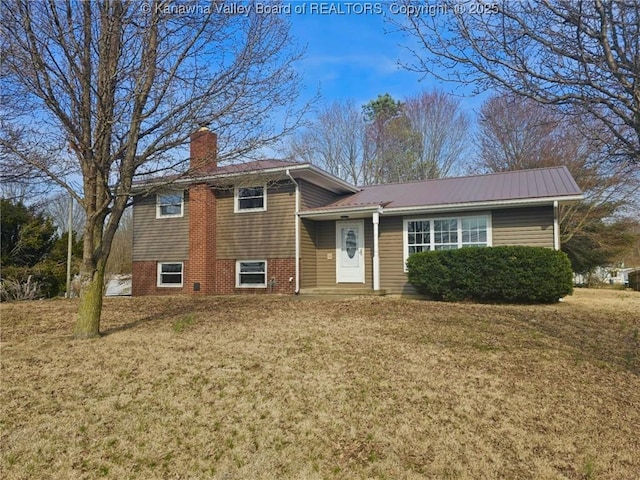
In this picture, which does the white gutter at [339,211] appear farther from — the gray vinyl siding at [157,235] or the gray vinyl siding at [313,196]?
the gray vinyl siding at [157,235]

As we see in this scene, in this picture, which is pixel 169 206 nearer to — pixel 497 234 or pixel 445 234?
pixel 445 234

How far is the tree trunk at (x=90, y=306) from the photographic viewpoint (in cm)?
642

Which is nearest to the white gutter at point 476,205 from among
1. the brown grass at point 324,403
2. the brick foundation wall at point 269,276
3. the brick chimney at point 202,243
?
the brick foundation wall at point 269,276

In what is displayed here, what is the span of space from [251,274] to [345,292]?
3448 mm

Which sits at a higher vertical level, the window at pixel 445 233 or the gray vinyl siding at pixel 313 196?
the gray vinyl siding at pixel 313 196

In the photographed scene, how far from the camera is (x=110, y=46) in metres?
5.82

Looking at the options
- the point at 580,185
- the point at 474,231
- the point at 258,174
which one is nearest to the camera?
the point at 258,174

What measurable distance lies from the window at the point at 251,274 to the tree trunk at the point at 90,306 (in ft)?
25.5

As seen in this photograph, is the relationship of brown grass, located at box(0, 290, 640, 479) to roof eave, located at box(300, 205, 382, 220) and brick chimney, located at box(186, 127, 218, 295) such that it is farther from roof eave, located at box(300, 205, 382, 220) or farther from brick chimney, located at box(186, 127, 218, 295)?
brick chimney, located at box(186, 127, 218, 295)

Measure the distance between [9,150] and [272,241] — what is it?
8.39 metres

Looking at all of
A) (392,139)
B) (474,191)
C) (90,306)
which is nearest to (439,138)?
(392,139)

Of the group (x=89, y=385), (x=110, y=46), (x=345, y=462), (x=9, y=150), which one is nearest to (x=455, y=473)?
(x=345, y=462)

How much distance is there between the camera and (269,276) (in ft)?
46.0

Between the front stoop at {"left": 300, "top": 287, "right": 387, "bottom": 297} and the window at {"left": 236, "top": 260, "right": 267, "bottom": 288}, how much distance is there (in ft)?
5.69
